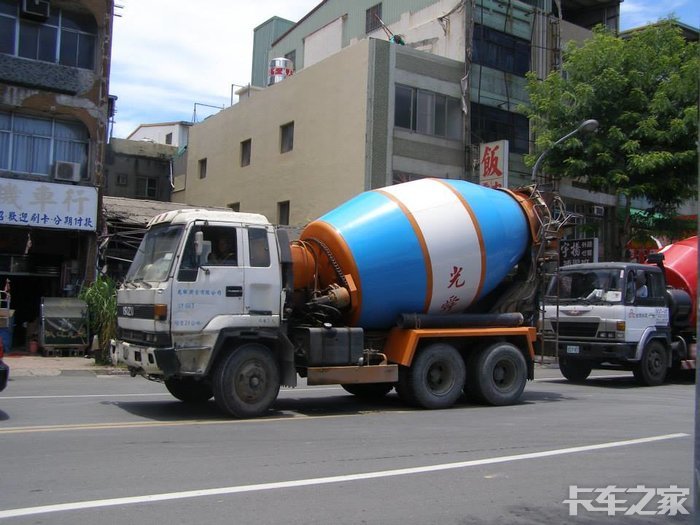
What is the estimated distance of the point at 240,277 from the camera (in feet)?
30.9

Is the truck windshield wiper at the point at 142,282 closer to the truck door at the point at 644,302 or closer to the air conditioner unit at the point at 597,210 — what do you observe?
the truck door at the point at 644,302

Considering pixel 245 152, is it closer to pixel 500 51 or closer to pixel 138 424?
pixel 500 51

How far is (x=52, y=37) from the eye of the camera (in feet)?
67.1

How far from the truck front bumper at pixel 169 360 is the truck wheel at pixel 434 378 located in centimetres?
320

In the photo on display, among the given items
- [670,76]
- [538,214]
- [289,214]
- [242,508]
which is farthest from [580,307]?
[289,214]

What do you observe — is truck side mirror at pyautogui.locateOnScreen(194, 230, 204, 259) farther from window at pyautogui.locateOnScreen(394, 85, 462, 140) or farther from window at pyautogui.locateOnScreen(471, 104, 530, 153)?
window at pyautogui.locateOnScreen(471, 104, 530, 153)

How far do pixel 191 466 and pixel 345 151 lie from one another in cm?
1923

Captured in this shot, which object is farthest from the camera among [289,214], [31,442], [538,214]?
[289,214]

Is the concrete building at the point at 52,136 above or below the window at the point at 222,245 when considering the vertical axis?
above

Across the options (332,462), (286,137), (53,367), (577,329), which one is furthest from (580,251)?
(332,462)

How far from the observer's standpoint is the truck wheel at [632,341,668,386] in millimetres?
14901

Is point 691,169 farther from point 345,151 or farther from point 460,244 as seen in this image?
point 460,244

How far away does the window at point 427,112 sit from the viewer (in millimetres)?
25094

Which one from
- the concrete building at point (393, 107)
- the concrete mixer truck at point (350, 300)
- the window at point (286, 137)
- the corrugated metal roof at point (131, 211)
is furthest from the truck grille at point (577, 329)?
the window at point (286, 137)
